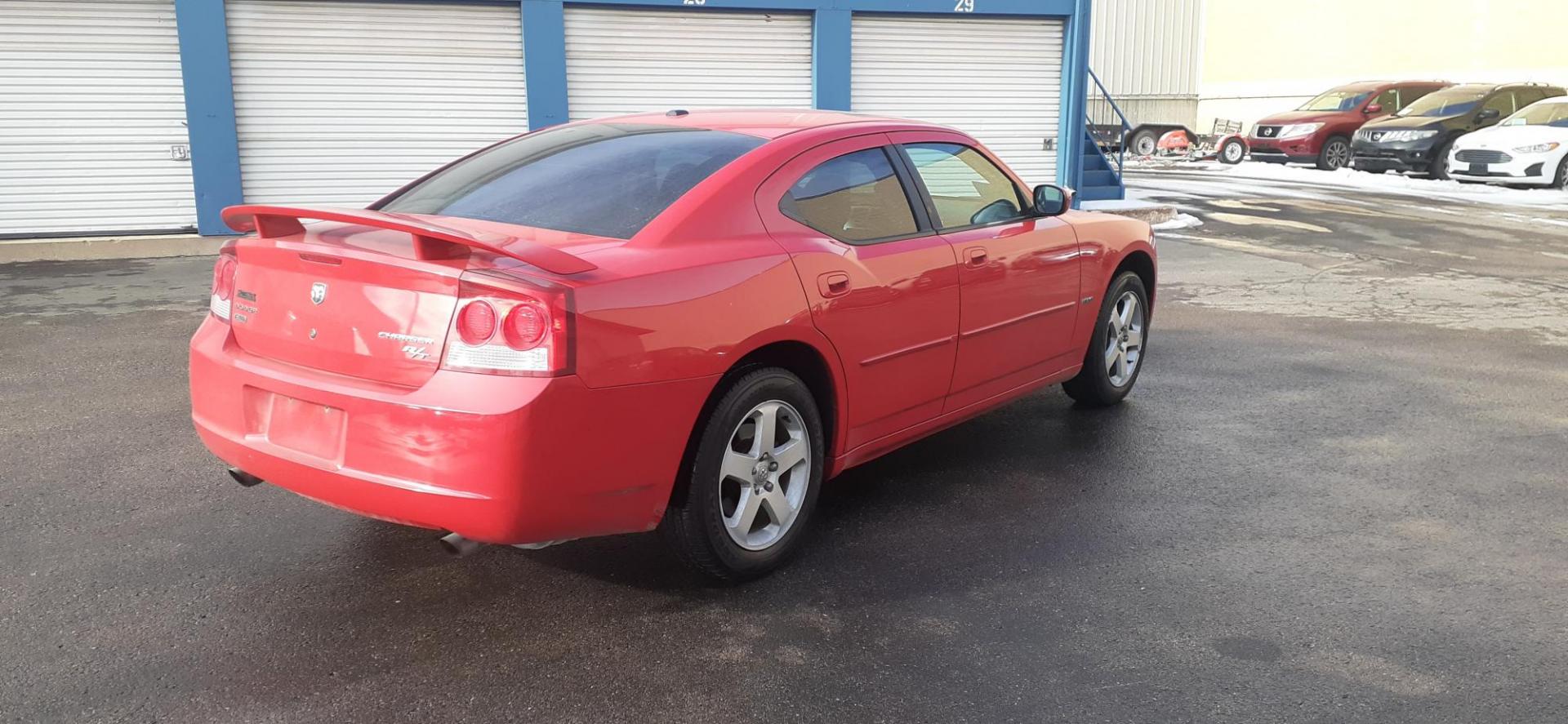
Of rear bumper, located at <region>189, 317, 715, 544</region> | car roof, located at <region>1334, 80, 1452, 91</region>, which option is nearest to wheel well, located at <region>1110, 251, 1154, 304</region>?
rear bumper, located at <region>189, 317, 715, 544</region>

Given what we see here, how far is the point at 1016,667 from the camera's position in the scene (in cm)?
331

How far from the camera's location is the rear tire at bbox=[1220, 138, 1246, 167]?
2814cm

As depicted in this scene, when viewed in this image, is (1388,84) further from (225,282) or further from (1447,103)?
(225,282)

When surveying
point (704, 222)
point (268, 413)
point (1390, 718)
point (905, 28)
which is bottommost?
point (1390, 718)

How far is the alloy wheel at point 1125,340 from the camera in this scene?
609 cm

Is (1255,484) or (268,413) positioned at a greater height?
(268,413)

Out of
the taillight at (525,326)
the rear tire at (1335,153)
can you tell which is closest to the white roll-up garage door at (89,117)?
the taillight at (525,326)

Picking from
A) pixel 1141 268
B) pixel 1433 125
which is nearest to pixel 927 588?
pixel 1141 268

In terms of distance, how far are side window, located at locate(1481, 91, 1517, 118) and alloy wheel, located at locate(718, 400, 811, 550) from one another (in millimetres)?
23913

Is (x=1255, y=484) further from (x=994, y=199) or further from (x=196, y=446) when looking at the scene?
(x=196, y=446)

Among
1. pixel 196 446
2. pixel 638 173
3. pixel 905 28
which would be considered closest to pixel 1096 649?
pixel 638 173

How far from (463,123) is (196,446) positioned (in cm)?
988

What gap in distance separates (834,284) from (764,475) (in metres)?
0.70

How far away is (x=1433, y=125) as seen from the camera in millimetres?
22219
